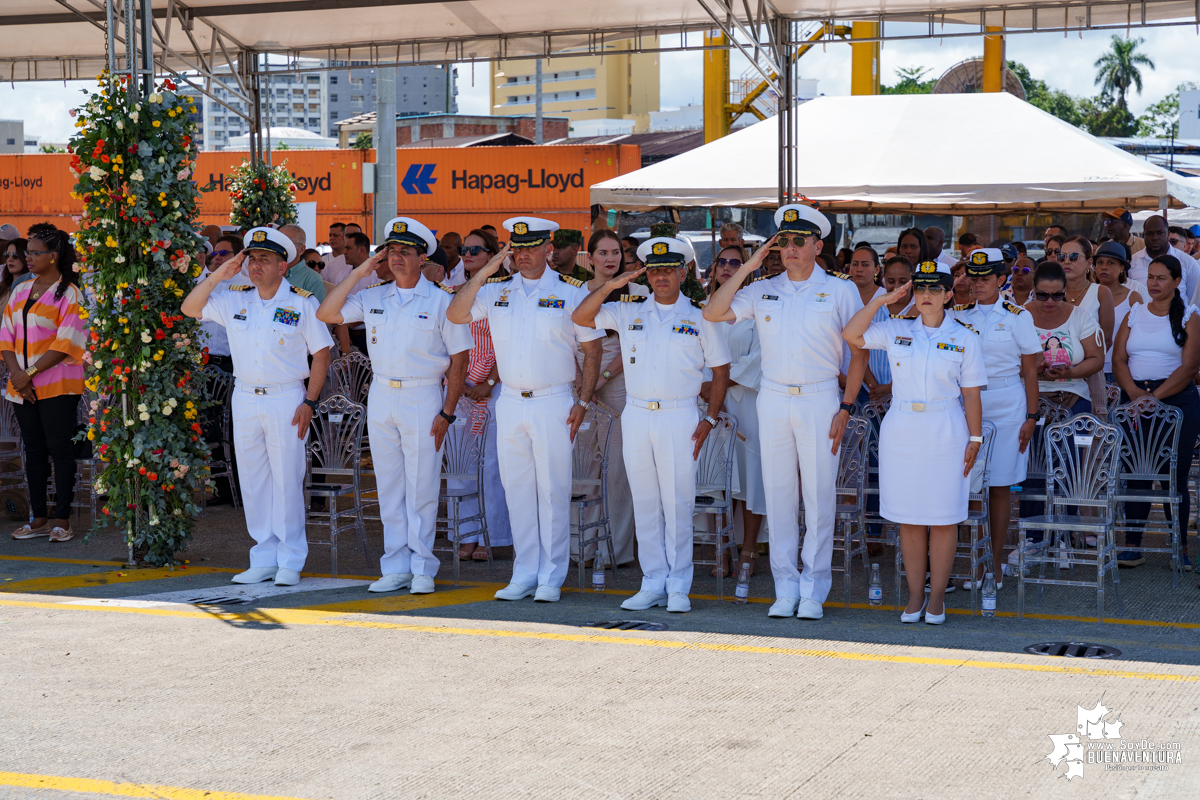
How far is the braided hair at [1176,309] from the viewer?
709 centimetres

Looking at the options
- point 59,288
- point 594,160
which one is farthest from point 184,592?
point 594,160

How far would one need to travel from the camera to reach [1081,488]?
628 cm

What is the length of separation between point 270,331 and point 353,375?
253 cm

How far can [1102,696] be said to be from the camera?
4.73 metres

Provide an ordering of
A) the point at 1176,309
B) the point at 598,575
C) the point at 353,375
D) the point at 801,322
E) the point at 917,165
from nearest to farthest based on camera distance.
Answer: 1. the point at 801,322
2. the point at 598,575
3. the point at 1176,309
4. the point at 353,375
5. the point at 917,165

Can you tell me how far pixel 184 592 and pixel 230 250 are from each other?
10.5ft

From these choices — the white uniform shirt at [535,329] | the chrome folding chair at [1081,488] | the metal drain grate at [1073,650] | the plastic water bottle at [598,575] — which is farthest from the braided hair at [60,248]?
the metal drain grate at [1073,650]

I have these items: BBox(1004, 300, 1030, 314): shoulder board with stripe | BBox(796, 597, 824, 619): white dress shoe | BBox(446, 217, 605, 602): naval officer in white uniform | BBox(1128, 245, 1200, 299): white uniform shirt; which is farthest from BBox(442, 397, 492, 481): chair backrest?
BBox(1128, 245, 1200, 299): white uniform shirt

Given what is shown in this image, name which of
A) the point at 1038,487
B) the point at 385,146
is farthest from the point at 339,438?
the point at 385,146

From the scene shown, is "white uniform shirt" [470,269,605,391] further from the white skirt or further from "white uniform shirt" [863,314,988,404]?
the white skirt

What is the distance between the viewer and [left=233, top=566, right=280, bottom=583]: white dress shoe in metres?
6.93

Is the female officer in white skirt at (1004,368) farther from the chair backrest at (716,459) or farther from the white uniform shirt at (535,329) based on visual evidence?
the white uniform shirt at (535,329)

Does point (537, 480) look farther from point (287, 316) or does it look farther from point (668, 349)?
point (287, 316)

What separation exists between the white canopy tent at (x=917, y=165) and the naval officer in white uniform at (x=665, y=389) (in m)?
4.93
